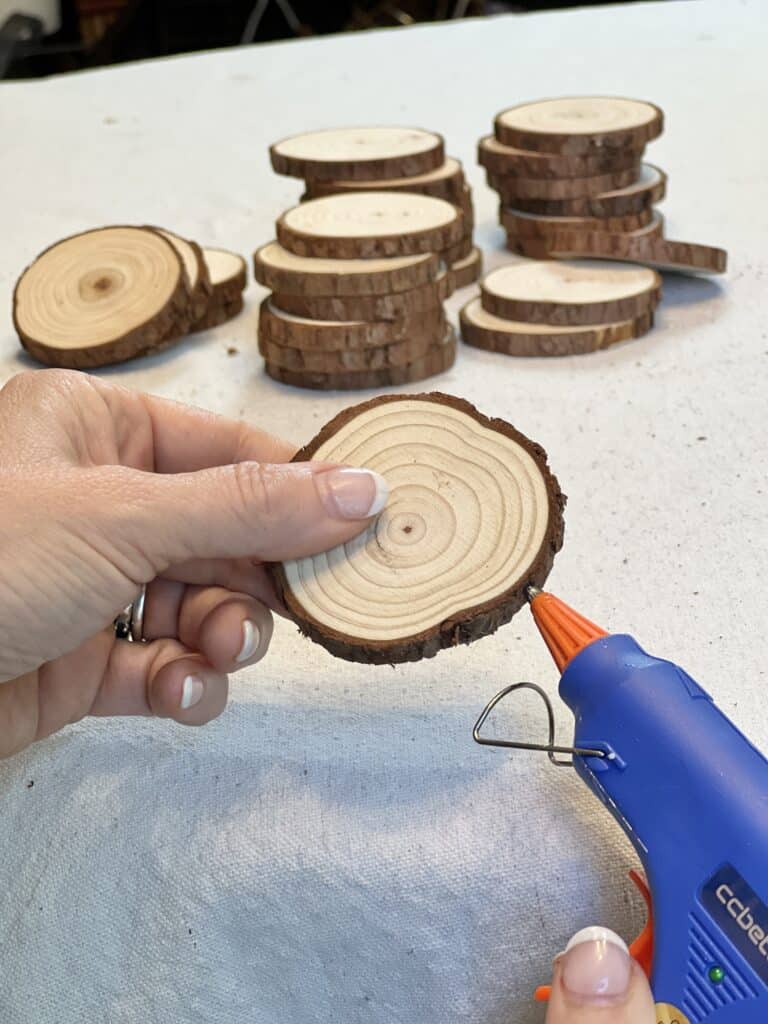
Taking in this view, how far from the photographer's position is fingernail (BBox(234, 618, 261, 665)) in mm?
961

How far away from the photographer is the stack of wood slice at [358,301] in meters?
1.59

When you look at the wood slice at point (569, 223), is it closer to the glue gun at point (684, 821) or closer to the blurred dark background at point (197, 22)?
the glue gun at point (684, 821)

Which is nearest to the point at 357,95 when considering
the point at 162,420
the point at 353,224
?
the point at 353,224

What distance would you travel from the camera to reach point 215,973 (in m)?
0.91

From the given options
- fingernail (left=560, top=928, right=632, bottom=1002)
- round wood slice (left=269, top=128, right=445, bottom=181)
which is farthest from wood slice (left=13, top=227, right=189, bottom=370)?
fingernail (left=560, top=928, right=632, bottom=1002)

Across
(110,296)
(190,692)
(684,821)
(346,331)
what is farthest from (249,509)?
(110,296)

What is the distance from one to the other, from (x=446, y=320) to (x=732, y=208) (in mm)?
756

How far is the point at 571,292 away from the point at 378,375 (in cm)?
34

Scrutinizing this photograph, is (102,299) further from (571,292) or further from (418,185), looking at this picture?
(571,292)

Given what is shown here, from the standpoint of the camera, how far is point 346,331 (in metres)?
1.59

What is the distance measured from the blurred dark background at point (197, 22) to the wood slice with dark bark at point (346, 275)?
3900 millimetres

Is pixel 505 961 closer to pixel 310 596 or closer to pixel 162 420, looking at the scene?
pixel 310 596

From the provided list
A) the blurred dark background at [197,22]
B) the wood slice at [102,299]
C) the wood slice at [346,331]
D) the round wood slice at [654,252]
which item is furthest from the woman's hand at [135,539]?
the blurred dark background at [197,22]

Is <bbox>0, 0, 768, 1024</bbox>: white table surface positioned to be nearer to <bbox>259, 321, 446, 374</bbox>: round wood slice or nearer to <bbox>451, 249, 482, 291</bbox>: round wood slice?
<bbox>259, 321, 446, 374</bbox>: round wood slice
